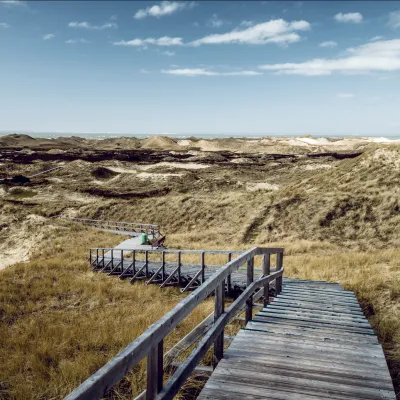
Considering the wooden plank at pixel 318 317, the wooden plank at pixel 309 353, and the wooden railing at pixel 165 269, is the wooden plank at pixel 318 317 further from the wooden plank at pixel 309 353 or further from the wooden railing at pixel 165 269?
the wooden railing at pixel 165 269

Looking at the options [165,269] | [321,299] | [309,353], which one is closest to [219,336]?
[309,353]

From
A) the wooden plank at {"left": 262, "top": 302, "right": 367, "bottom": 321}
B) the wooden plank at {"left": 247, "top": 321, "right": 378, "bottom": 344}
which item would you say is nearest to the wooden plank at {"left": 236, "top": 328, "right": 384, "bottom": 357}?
the wooden plank at {"left": 247, "top": 321, "right": 378, "bottom": 344}

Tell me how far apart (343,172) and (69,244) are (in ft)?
74.4

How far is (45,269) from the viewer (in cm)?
1762

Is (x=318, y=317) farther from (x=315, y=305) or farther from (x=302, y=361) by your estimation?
(x=302, y=361)

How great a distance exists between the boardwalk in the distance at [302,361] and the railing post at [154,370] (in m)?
0.68

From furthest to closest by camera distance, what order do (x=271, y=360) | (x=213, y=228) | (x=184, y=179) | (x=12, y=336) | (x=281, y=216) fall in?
(x=184, y=179)
(x=213, y=228)
(x=281, y=216)
(x=12, y=336)
(x=271, y=360)

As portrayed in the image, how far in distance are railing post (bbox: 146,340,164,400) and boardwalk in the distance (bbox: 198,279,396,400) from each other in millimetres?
684

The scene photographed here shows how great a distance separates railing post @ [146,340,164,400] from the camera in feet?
8.58

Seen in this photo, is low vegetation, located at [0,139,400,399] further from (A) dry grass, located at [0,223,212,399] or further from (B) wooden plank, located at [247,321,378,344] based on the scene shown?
(B) wooden plank, located at [247,321,378,344]

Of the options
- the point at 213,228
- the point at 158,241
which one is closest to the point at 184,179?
the point at 213,228

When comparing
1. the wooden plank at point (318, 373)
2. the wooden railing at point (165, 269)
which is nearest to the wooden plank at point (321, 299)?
the wooden plank at point (318, 373)

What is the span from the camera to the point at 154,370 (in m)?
2.64

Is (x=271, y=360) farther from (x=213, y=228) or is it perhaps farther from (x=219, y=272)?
(x=213, y=228)
